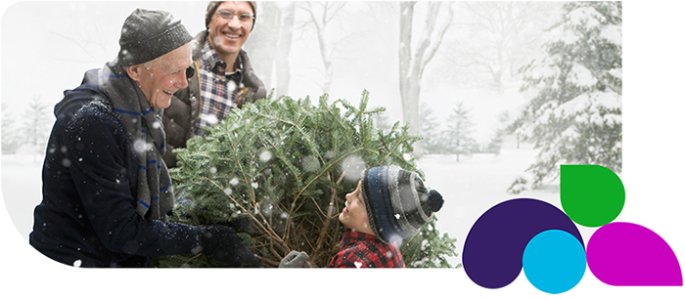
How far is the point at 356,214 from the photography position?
6.98ft

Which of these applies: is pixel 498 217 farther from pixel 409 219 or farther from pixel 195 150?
pixel 195 150

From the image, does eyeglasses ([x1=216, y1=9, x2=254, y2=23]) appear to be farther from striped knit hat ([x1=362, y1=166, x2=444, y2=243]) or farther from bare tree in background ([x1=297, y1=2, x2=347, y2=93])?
bare tree in background ([x1=297, y1=2, x2=347, y2=93])

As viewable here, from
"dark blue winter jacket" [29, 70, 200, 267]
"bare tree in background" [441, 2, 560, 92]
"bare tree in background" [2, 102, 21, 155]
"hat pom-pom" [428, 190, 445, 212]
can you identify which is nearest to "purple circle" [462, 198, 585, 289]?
"hat pom-pom" [428, 190, 445, 212]

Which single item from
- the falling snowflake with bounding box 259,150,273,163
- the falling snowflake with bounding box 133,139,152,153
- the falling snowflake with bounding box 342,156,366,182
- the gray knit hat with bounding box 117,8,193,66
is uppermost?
the gray knit hat with bounding box 117,8,193,66

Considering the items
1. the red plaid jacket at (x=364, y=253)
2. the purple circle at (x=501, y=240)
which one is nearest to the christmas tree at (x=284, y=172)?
the red plaid jacket at (x=364, y=253)

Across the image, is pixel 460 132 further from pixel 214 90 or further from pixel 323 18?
pixel 214 90

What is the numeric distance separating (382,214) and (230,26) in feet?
3.79

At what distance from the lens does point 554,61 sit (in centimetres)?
548

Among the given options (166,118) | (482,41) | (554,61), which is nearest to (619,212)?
(166,118)

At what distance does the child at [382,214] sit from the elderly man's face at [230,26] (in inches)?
37.5

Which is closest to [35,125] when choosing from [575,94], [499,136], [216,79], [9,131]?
[9,131]

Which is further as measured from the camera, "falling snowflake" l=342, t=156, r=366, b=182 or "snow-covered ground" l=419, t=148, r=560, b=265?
"snow-covered ground" l=419, t=148, r=560, b=265

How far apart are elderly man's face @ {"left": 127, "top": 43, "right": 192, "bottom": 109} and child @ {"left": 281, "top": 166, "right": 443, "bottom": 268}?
1.99 ft

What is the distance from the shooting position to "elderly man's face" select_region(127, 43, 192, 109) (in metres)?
2.14
